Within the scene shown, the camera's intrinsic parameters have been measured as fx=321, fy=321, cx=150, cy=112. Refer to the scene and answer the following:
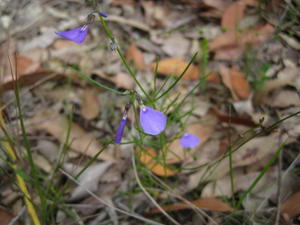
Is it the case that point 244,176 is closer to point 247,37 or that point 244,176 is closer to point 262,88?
point 262,88

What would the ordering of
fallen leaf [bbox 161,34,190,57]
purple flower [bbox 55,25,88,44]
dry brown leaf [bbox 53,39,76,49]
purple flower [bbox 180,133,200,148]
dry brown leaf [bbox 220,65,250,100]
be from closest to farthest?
purple flower [bbox 55,25,88,44], purple flower [bbox 180,133,200,148], dry brown leaf [bbox 220,65,250,100], fallen leaf [bbox 161,34,190,57], dry brown leaf [bbox 53,39,76,49]

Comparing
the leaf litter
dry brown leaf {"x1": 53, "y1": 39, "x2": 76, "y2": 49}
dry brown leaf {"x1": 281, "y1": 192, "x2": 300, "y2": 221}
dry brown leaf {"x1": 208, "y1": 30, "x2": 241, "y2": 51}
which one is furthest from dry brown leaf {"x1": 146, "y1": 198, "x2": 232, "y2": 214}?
dry brown leaf {"x1": 53, "y1": 39, "x2": 76, "y2": 49}

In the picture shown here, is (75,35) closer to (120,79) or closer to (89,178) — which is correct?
(89,178)

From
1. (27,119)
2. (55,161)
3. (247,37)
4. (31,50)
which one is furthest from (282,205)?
(31,50)

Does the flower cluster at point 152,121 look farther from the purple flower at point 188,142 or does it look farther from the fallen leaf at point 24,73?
the fallen leaf at point 24,73

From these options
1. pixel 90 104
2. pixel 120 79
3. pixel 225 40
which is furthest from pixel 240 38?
pixel 90 104

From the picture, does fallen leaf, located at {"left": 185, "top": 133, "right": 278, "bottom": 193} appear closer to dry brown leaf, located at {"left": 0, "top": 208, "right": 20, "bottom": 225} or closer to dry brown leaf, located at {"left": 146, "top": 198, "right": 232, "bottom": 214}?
dry brown leaf, located at {"left": 146, "top": 198, "right": 232, "bottom": 214}
